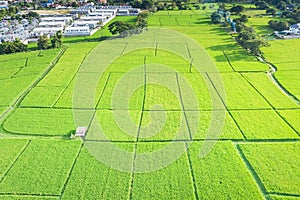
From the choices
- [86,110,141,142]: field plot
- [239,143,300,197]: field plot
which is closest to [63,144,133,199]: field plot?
[86,110,141,142]: field plot

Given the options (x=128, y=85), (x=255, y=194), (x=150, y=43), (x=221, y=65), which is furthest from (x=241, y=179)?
(x=150, y=43)

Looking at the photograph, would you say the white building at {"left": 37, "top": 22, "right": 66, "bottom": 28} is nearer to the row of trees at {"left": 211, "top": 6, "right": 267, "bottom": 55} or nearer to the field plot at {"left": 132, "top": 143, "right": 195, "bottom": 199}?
the row of trees at {"left": 211, "top": 6, "right": 267, "bottom": 55}

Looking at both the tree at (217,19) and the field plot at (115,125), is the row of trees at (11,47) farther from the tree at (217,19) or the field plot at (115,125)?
the tree at (217,19)

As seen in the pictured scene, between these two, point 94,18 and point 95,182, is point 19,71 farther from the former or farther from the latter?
point 94,18

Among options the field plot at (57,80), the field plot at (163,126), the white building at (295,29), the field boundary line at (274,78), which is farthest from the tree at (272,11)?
the field plot at (163,126)

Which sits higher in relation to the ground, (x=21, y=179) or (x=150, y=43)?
(x=150, y=43)

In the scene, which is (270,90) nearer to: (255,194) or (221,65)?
(221,65)
